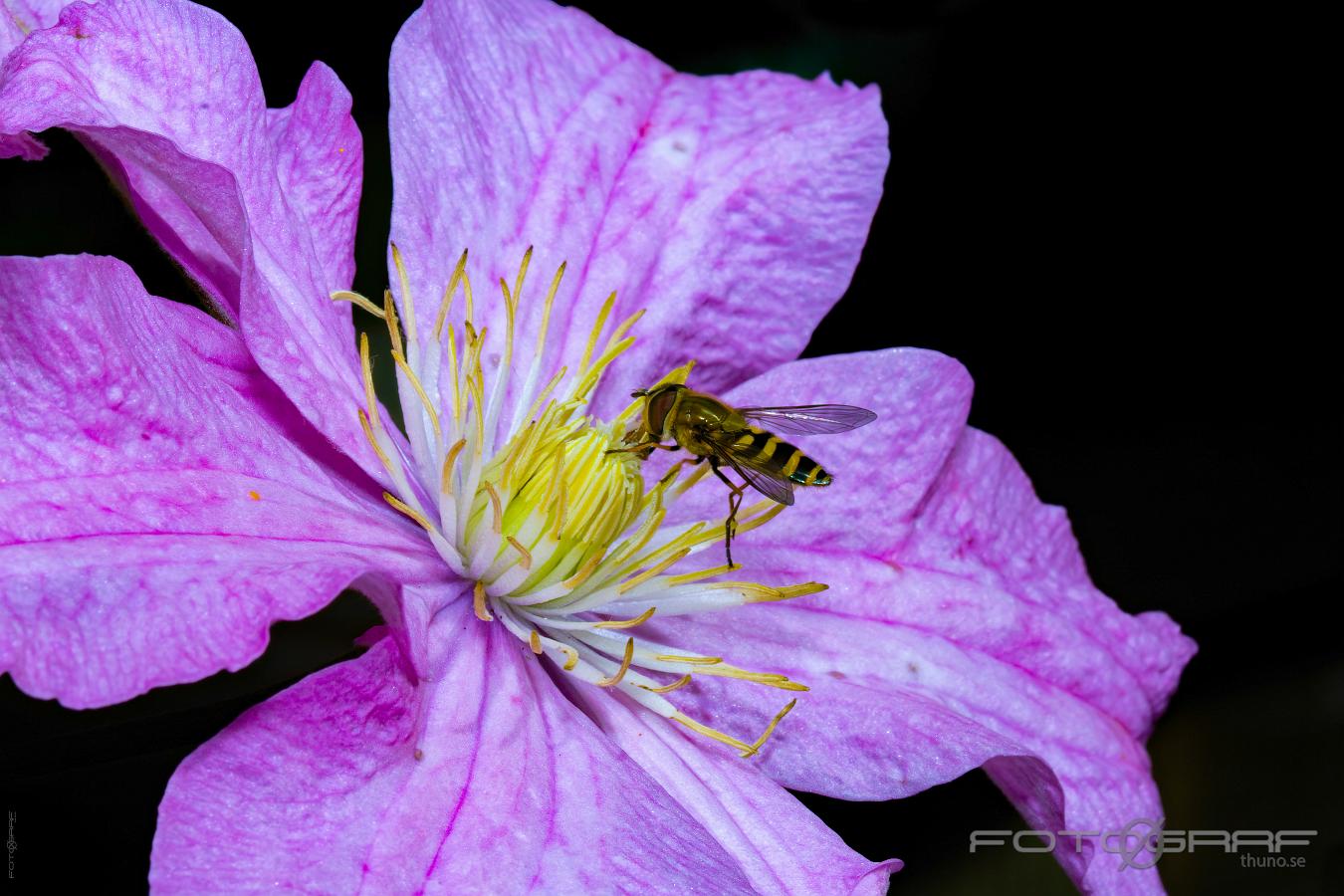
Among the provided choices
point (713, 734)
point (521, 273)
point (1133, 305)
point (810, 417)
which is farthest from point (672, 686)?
point (1133, 305)

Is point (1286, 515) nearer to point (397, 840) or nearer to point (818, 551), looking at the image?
point (818, 551)

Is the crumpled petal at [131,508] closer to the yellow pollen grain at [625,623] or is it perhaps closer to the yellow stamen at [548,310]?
the yellow pollen grain at [625,623]

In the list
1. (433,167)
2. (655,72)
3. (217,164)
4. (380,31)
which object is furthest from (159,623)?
(380,31)

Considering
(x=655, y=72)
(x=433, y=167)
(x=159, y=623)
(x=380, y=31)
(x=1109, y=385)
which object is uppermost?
(x=1109, y=385)

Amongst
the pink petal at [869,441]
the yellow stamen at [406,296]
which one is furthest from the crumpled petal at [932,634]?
the yellow stamen at [406,296]

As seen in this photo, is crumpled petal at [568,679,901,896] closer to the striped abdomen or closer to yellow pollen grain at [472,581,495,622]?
yellow pollen grain at [472,581,495,622]

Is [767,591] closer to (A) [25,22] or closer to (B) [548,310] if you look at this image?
(B) [548,310]
